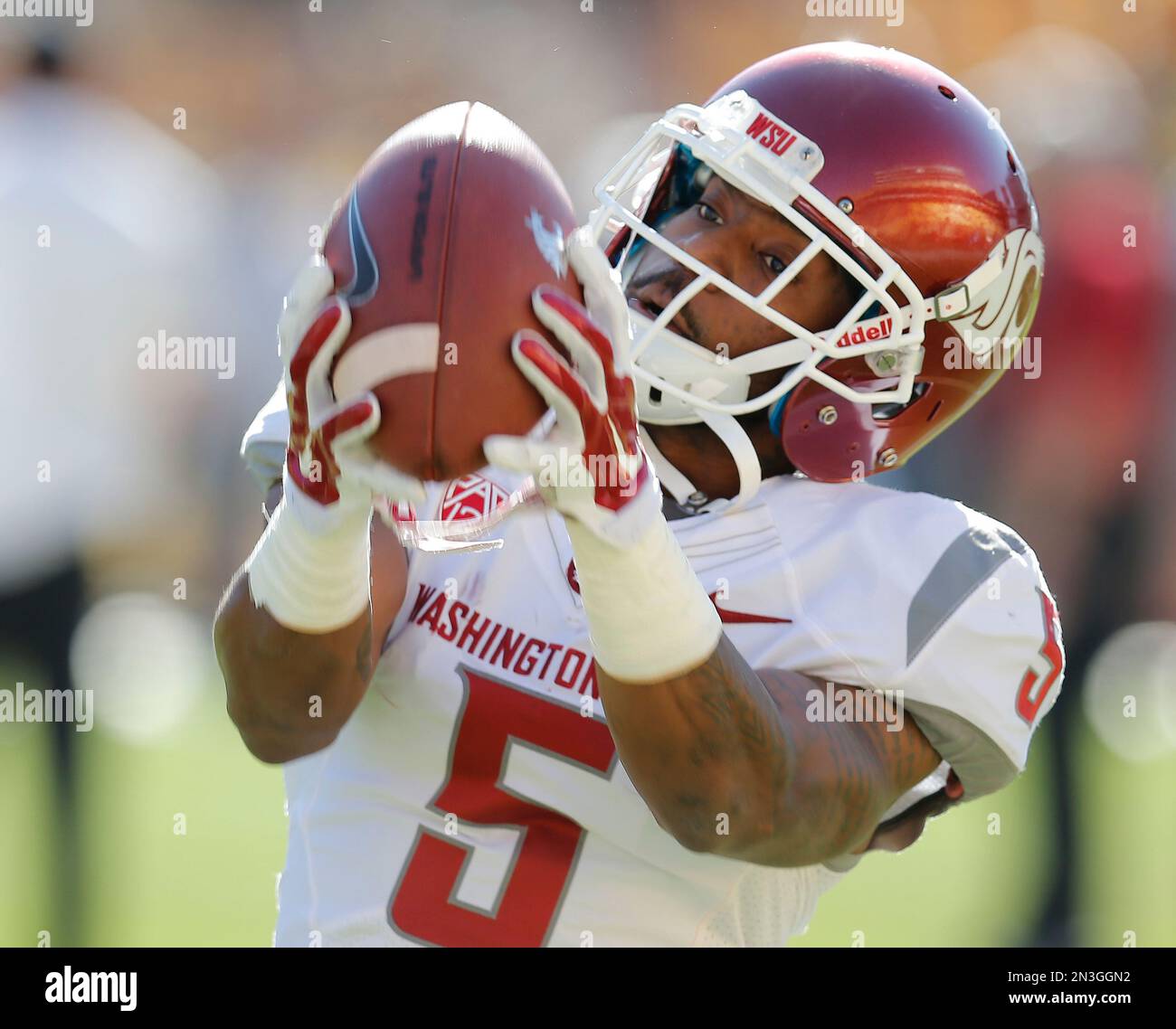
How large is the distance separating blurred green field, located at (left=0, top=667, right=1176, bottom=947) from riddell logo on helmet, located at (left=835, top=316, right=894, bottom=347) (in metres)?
1.92

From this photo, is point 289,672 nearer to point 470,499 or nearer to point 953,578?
point 470,499

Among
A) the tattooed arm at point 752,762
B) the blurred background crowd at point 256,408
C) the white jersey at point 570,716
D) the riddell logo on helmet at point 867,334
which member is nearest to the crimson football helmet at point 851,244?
the riddell logo on helmet at point 867,334

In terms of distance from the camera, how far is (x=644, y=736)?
3.93ft

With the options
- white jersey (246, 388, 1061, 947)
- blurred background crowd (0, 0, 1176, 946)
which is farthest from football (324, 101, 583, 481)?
blurred background crowd (0, 0, 1176, 946)

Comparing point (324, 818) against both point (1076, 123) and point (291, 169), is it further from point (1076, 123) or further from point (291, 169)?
point (291, 169)

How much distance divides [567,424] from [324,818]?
0.60 metres

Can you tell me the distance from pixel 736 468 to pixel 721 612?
→ 17 cm

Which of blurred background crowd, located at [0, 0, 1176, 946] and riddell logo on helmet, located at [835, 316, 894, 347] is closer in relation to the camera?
riddell logo on helmet, located at [835, 316, 894, 347]

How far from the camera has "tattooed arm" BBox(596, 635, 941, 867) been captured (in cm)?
119

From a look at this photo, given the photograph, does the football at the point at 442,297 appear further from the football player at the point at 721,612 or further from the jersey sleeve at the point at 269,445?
the jersey sleeve at the point at 269,445

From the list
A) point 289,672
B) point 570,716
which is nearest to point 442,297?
point 289,672

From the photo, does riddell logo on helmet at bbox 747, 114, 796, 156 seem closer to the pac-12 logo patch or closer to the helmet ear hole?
the helmet ear hole

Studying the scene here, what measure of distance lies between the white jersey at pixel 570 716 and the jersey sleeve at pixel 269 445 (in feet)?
0.53

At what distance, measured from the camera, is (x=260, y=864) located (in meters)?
3.67
